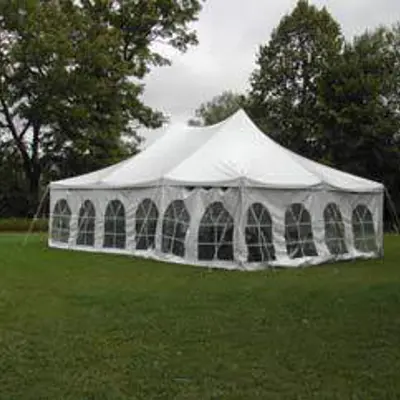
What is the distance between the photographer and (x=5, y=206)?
38406 millimetres

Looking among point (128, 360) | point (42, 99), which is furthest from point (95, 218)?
point (42, 99)

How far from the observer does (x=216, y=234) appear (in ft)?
51.3

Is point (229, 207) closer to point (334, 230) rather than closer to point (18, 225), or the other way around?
point (334, 230)

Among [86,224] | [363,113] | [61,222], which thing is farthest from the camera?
[363,113]

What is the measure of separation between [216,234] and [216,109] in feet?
136

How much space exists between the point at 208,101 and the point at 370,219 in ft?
143

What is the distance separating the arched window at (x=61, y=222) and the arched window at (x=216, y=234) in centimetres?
611

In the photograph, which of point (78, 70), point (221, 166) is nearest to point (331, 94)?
point (78, 70)

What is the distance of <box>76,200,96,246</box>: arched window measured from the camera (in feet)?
64.7

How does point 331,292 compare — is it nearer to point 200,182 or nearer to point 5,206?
point 200,182

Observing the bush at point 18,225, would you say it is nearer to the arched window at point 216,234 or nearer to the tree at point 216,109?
the arched window at point 216,234

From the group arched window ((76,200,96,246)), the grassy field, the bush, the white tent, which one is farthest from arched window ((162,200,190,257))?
the bush

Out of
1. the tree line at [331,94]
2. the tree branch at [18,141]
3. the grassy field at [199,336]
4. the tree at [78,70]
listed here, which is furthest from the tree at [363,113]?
the grassy field at [199,336]

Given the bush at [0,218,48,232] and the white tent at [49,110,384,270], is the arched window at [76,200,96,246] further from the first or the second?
the bush at [0,218,48,232]
